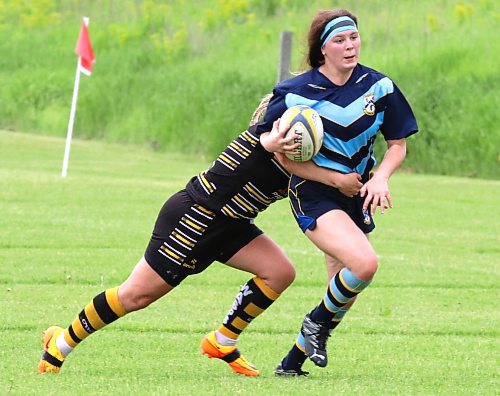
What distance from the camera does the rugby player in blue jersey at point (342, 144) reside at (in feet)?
24.2

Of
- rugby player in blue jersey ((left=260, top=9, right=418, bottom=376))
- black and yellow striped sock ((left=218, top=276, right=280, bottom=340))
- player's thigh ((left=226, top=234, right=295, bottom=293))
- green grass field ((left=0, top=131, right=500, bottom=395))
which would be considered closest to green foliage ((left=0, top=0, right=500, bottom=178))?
green grass field ((left=0, top=131, right=500, bottom=395))

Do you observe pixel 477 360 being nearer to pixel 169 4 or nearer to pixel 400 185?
pixel 400 185

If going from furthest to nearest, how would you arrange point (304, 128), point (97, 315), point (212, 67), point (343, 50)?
point (212, 67) < point (97, 315) < point (343, 50) < point (304, 128)

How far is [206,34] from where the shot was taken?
40812 mm

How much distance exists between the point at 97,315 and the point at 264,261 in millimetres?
984

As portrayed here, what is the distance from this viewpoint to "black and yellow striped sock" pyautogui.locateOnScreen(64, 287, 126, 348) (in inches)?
307

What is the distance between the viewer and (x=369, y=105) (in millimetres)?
7438

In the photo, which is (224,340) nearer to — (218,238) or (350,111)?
(218,238)

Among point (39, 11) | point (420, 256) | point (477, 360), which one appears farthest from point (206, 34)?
point (477, 360)

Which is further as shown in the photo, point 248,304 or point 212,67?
point 212,67

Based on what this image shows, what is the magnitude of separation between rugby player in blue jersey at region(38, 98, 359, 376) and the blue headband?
56cm

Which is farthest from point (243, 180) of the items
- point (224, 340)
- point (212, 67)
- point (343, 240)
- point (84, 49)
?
point (212, 67)

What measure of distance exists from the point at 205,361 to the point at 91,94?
1202 inches

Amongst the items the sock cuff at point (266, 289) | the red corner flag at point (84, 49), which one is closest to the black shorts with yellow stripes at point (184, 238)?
the sock cuff at point (266, 289)
